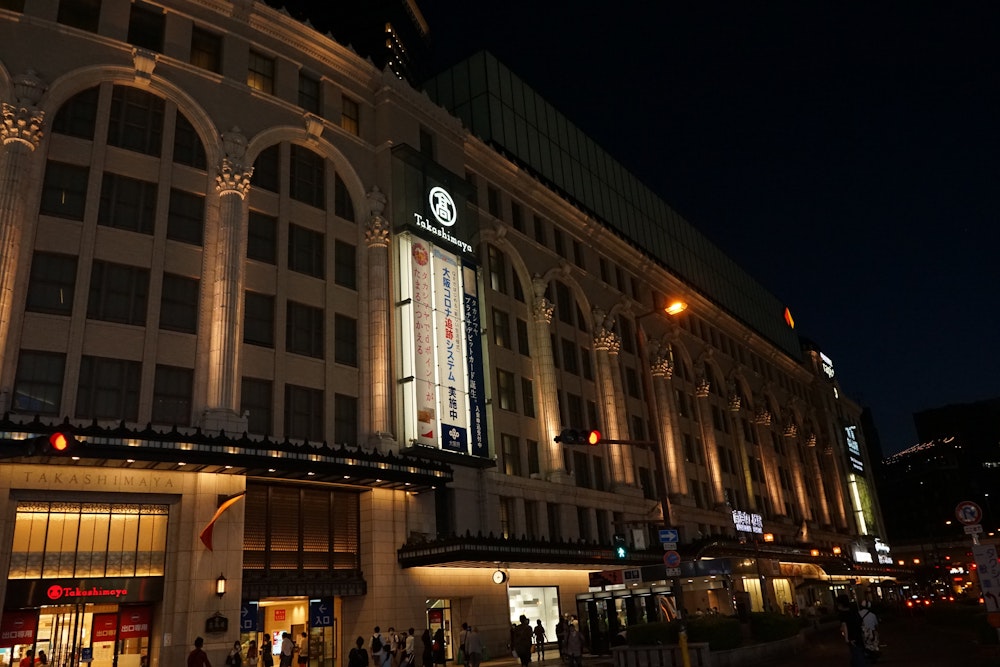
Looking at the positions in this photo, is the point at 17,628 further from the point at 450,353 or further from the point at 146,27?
the point at 146,27

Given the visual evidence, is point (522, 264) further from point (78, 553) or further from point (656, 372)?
point (78, 553)

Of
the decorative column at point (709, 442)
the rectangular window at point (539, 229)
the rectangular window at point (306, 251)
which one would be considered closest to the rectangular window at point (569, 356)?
the rectangular window at point (539, 229)

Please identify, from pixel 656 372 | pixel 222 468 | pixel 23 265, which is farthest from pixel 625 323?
pixel 23 265

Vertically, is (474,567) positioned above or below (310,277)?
below

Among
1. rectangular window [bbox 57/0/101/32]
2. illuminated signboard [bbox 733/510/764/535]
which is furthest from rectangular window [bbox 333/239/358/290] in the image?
illuminated signboard [bbox 733/510/764/535]

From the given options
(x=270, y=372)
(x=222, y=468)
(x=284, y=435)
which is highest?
(x=270, y=372)

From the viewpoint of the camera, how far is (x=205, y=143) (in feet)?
107

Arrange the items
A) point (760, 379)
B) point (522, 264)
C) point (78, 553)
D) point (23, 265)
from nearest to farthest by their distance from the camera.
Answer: point (78, 553)
point (23, 265)
point (522, 264)
point (760, 379)

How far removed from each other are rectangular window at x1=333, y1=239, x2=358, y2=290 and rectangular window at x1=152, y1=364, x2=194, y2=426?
8.87 metres

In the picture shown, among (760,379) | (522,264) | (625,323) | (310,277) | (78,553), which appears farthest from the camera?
(760,379)

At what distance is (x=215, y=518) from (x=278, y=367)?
A: 23.7ft

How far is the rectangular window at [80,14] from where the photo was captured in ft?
101

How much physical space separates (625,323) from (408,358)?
27788 mm

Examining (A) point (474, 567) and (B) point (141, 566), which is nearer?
(B) point (141, 566)
